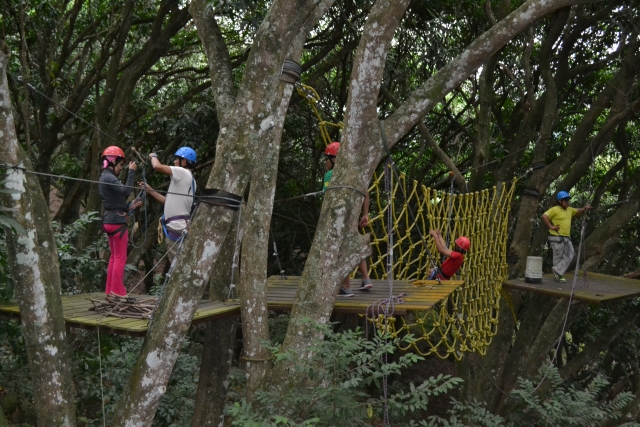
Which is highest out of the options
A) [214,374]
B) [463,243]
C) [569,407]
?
[463,243]

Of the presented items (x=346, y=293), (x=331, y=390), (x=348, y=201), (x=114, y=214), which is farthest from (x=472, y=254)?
(x=114, y=214)

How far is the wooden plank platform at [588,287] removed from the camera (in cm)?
548

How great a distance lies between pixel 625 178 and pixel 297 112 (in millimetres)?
3670

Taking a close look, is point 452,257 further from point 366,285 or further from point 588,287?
point 588,287

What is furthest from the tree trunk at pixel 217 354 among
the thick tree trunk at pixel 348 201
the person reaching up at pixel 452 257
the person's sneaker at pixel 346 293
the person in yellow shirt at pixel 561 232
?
the person in yellow shirt at pixel 561 232

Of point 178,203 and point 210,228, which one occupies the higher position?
point 178,203

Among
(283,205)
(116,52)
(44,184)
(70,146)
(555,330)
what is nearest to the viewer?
(555,330)

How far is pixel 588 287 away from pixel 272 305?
9.86 feet

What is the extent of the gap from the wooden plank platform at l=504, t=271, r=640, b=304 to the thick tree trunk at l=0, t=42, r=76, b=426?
3692 millimetres

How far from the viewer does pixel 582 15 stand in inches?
263

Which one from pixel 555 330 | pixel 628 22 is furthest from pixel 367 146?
pixel 628 22

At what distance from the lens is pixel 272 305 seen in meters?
4.09

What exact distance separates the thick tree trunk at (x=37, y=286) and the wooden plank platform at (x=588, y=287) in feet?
12.1

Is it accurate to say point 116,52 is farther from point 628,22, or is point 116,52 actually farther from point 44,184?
point 628,22
